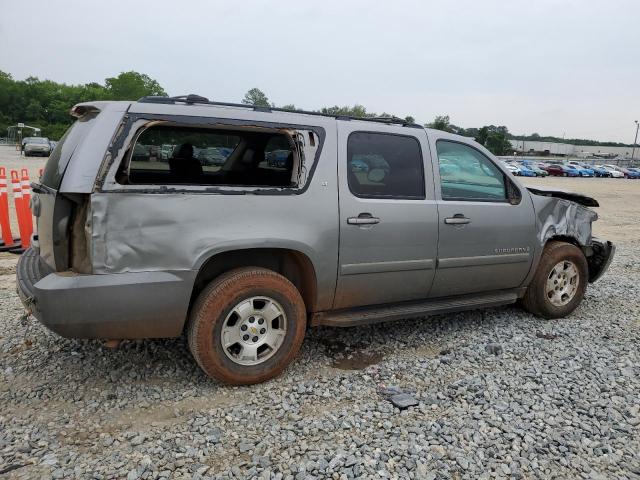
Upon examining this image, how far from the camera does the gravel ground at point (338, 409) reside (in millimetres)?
2564

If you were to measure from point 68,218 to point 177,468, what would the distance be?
1562 millimetres

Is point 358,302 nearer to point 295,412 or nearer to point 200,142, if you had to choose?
point 295,412

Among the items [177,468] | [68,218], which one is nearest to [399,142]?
[68,218]

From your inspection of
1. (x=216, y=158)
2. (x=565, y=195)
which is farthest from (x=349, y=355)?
(x=565, y=195)

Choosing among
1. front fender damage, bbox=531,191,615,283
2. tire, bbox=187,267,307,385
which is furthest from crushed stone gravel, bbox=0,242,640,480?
front fender damage, bbox=531,191,615,283

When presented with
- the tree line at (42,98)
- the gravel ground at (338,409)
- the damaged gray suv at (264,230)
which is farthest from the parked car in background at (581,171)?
the tree line at (42,98)

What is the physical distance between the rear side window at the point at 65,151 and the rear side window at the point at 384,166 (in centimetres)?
179

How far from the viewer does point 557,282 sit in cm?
482

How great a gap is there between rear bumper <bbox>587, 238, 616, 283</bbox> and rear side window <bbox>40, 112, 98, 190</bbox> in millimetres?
4959

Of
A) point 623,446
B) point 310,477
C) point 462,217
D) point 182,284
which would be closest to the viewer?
point 310,477

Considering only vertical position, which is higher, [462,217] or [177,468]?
[462,217]

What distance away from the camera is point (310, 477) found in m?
2.45

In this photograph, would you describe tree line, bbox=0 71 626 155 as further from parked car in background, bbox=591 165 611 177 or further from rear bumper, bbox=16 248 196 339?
rear bumper, bbox=16 248 196 339

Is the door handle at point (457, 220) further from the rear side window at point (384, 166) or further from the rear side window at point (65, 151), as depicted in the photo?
the rear side window at point (65, 151)
